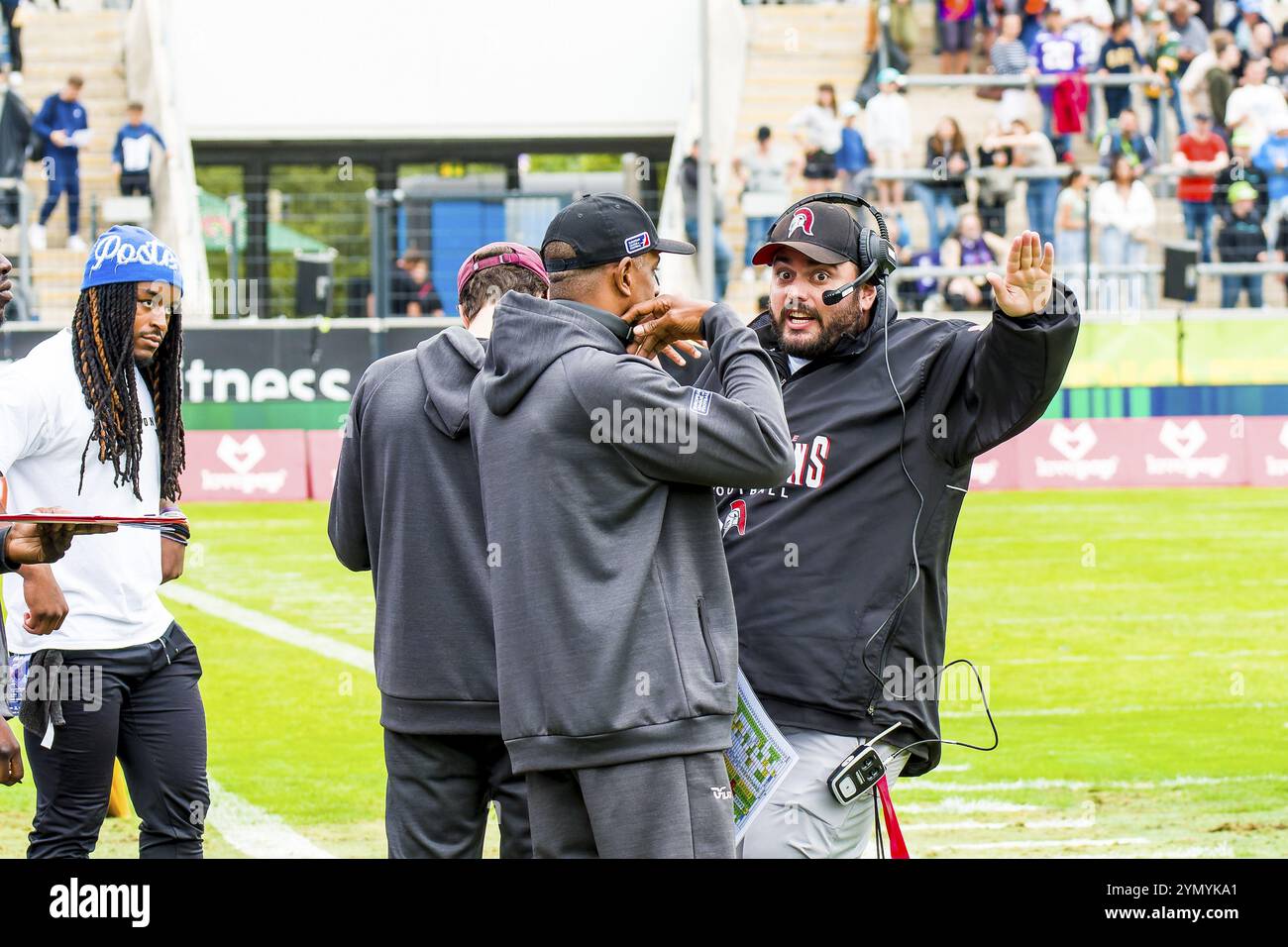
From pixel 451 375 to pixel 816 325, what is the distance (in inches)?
37.8

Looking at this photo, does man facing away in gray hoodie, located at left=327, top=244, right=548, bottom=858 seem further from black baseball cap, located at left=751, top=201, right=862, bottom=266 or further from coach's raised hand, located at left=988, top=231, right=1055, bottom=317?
coach's raised hand, located at left=988, top=231, right=1055, bottom=317

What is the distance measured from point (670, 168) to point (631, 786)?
2512 centimetres

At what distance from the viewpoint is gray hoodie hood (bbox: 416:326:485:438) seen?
459cm

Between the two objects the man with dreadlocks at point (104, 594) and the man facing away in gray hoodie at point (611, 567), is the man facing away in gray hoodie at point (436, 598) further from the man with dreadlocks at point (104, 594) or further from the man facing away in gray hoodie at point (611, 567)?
the man with dreadlocks at point (104, 594)

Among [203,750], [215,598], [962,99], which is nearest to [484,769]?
[203,750]

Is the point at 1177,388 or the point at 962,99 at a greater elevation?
the point at 962,99


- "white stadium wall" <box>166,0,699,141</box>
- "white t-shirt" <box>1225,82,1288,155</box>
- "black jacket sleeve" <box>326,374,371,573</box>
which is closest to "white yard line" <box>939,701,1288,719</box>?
"black jacket sleeve" <box>326,374,371,573</box>

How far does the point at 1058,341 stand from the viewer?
433 centimetres

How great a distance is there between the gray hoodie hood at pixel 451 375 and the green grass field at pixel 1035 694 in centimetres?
38

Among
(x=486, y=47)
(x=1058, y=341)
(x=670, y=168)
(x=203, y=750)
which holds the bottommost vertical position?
(x=203, y=750)

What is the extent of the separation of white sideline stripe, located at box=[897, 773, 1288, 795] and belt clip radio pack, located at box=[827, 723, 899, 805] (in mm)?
3776

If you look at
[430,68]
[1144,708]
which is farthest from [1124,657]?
[430,68]
